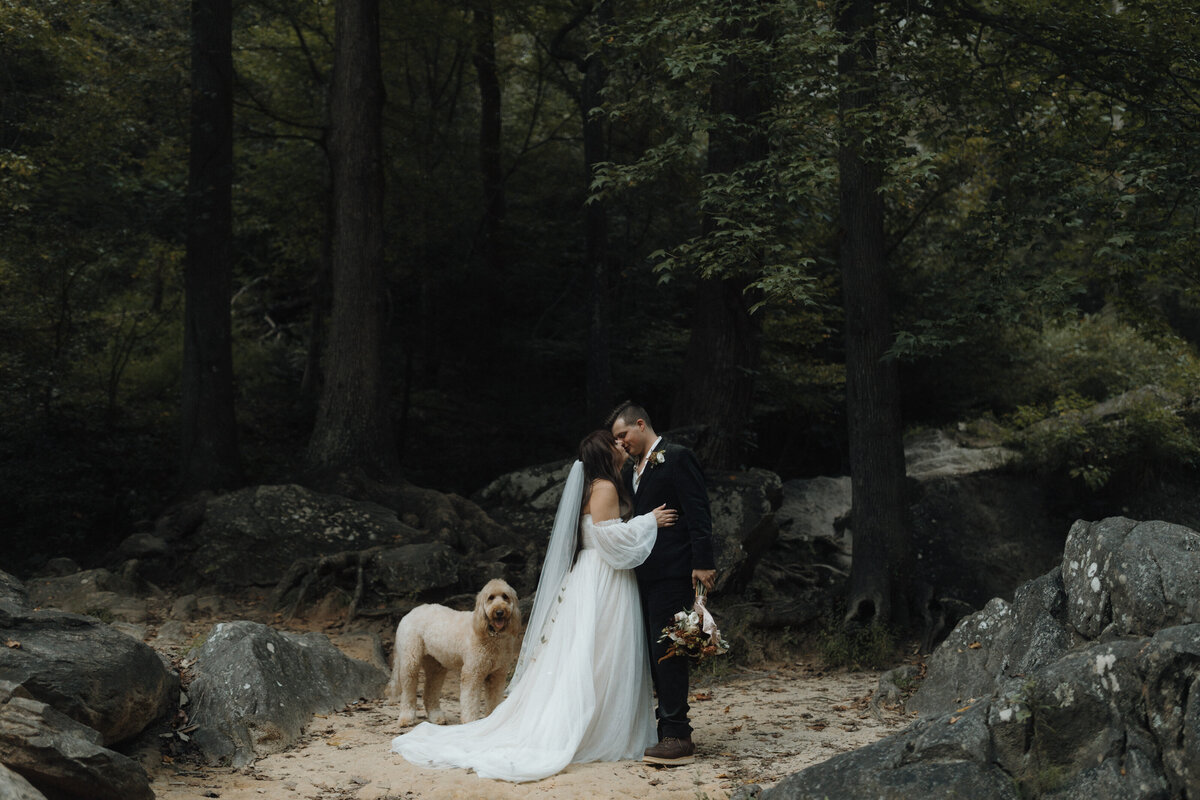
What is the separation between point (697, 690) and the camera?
955 cm

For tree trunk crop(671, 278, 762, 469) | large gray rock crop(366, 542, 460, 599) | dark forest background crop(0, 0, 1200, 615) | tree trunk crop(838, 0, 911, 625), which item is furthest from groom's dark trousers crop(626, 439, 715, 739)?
tree trunk crop(671, 278, 762, 469)

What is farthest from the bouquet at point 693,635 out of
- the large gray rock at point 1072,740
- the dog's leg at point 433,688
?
the dog's leg at point 433,688

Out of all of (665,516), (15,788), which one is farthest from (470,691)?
(15,788)

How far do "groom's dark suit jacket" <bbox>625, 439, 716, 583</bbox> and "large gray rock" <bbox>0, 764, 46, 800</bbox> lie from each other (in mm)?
3617

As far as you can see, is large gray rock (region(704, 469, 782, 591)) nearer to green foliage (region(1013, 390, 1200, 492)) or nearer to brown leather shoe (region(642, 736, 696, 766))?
green foliage (region(1013, 390, 1200, 492))

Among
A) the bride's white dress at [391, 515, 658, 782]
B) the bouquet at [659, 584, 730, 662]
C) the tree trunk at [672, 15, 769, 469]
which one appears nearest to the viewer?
the bouquet at [659, 584, 730, 662]

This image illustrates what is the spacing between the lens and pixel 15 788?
186 inches

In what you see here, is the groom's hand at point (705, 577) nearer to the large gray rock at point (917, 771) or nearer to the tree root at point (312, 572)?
the large gray rock at point (917, 771)

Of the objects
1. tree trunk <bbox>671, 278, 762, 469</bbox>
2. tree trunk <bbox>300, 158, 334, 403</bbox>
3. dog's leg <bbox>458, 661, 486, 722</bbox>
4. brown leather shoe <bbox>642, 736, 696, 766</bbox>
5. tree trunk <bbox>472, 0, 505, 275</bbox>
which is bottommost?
brown leather shoe <bbox>642, 736, 696, 766</bbox>

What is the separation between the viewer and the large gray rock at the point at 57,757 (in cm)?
516

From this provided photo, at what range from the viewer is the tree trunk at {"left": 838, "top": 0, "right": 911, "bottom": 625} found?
35.9ft

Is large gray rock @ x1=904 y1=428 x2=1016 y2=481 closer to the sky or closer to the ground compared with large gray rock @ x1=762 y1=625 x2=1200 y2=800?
closer to the sky

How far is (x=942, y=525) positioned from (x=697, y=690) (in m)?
5.60

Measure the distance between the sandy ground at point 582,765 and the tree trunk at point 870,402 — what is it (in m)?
2.15
